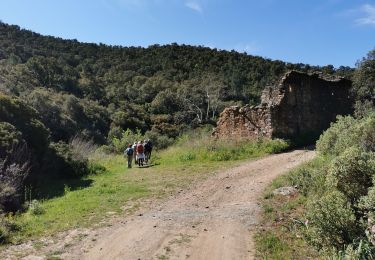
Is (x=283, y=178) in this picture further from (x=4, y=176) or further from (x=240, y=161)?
(x=4, y=176)

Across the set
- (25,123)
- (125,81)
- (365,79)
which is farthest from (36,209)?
(125,81)

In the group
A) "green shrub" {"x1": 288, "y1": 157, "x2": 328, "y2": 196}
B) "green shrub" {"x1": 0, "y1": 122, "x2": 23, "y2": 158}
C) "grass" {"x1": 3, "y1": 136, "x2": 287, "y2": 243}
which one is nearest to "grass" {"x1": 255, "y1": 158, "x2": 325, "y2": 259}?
"green shrub" {"x1": 288, "y1": 157, "x2": 328, "y2": 196}

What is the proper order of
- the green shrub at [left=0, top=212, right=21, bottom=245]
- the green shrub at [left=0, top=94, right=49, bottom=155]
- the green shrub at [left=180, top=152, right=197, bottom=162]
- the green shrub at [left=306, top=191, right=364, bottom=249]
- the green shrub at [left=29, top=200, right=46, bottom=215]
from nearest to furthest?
the green shrub at [left=306, top=191, right=364, bottom=249] → the green shrub at [left=0, top=212, right=21, bottom=245] → the green shrub at [left=29, top=200, right=46, bottom=215] → the green shrub at [left=0, top=94, right=49, bottom=155] → the green shrub at [left=180, top=152, right=197, bottom=162]

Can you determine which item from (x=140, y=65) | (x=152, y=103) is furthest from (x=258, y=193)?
(x=140, y=65)

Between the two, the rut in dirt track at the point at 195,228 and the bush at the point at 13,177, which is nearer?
the rut in dirt track at the point at 195,228

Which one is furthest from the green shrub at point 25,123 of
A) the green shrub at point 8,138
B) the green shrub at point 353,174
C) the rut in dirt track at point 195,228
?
the green shrub at point 353,174

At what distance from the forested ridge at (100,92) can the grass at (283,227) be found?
7.30 metres

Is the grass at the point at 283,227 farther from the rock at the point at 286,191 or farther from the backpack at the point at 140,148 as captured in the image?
the backpack at the point at 140,148

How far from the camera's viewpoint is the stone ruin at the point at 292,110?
20.6m

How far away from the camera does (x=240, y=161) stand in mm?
17922

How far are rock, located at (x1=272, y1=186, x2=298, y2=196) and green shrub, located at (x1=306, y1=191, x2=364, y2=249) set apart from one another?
5.48m

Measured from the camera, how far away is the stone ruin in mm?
20625

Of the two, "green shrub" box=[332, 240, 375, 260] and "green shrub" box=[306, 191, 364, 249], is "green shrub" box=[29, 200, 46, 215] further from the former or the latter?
"green shrub" box=[332, 240, 375, 260]

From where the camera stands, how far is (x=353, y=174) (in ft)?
22.0
